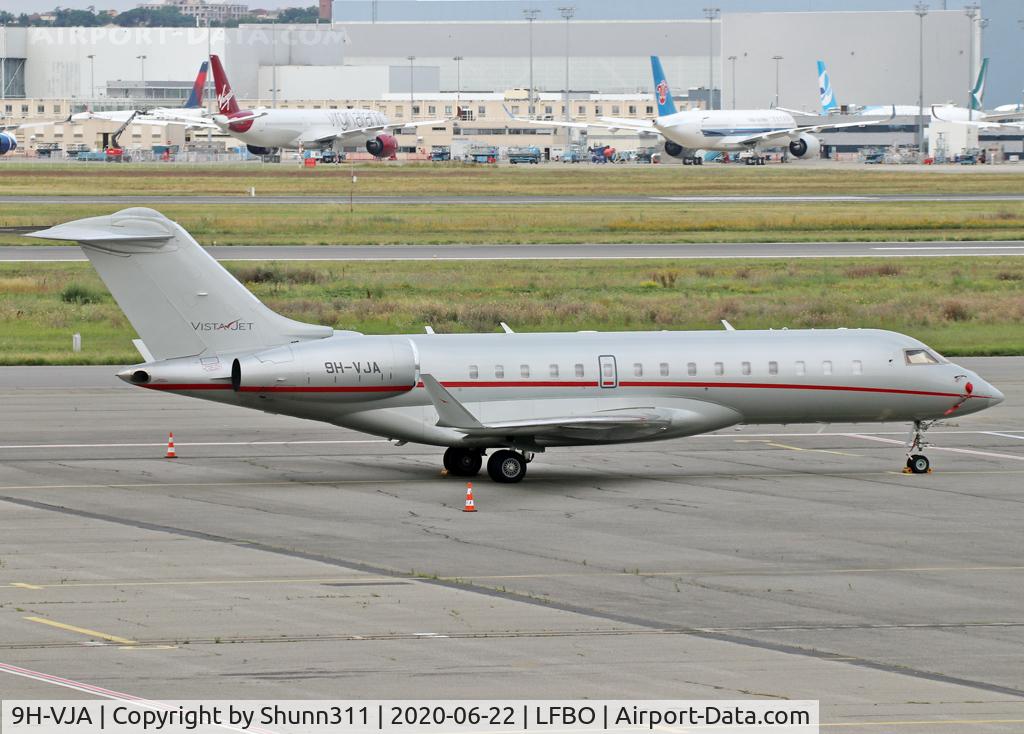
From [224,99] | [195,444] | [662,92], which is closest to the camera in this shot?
[195,444]

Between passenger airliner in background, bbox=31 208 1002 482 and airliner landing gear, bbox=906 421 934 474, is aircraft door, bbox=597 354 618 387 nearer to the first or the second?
passenger airliner in background, bbox=31 208 1002 482

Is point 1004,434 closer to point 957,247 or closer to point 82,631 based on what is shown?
point 82,631

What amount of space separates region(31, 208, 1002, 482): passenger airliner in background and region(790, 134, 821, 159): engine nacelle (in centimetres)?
14169

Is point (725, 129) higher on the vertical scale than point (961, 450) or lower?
higher

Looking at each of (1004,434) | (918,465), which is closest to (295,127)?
(1004,434)

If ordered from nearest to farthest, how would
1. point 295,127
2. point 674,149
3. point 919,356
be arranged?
point 919,356 < point 295,127 < point 674,149

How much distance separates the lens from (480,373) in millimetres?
30719

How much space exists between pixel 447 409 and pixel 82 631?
11.0 metres

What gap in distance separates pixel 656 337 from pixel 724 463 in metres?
3.48

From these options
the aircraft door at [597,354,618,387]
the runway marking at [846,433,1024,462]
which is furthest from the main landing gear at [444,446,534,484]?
the runway marking at [846,433,1024,462]

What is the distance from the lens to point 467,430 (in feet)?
97.5

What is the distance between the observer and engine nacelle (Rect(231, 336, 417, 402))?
29656 mm

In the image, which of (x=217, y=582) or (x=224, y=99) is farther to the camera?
(x=224, y=99)
